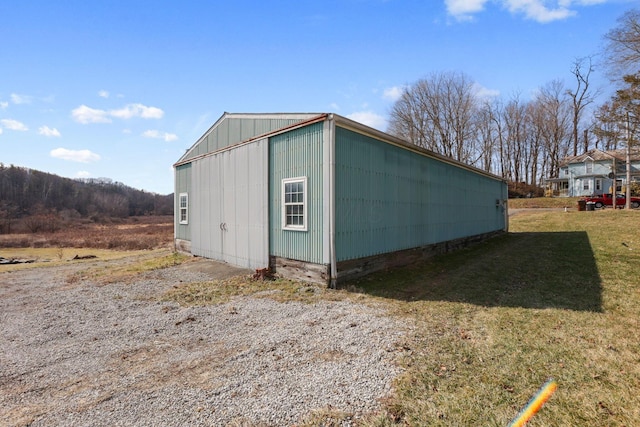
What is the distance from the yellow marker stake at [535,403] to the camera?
2.43 meters

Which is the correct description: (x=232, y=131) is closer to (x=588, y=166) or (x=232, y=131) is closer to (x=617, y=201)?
(x=617, y=201)

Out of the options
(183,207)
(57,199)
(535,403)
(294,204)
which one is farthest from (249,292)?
(57,199)

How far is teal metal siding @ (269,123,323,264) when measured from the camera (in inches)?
268

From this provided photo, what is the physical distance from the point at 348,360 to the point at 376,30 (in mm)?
10227

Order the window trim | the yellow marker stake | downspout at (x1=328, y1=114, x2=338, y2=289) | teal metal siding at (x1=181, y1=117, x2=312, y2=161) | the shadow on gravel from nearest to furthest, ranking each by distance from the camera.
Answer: the yellow marker stake
the shadow on gravel
downspout at (x1=328, y1=114, x2=338, y2=289)
the window trim
teal metal siding at (x1=181, y1=117, x2=312, y2=161)

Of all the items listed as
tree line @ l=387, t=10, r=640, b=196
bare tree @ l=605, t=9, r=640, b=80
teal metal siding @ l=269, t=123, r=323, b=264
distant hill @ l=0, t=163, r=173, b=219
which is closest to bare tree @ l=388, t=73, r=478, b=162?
tree line @ l=387, t=10, r=640, b=196

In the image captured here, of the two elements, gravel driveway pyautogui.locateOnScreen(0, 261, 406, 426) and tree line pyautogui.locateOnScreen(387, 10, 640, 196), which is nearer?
gravel driveway pyautogui.locateOnScreen(0, 261, 406, 426)

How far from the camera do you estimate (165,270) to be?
9.66 m

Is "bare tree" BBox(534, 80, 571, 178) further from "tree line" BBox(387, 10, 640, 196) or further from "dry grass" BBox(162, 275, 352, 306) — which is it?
"dry grass" BBox(162, 275, 352, 306)

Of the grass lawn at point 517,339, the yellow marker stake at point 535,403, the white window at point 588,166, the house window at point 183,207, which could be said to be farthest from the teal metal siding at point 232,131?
the white window at point 588,166

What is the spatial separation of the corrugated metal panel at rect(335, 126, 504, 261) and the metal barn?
0.03m

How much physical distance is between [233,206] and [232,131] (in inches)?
98.6

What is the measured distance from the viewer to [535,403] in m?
2.65

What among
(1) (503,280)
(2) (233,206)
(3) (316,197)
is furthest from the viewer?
(2) (233,206)
